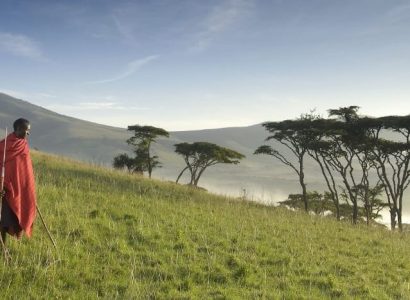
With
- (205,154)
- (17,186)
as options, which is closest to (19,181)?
(17,186)

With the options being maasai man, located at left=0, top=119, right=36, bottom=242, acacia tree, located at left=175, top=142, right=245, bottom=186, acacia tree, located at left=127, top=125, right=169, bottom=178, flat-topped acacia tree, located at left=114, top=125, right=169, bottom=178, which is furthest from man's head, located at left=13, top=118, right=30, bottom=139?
acacia tree, located at left=127, top=125, right=169, bottom=178

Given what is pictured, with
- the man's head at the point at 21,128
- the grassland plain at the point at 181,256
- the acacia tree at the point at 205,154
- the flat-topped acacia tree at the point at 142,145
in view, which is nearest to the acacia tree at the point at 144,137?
the flat-topped acacia tree at the point at 142,145

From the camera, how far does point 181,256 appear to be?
11984 mm

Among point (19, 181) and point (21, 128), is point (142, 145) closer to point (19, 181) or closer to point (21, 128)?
point (19, 181)

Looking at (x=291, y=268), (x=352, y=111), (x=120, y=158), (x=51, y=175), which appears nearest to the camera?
(x=291, y=268)

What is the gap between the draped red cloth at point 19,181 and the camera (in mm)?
9258

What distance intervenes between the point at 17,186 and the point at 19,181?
0.36ft

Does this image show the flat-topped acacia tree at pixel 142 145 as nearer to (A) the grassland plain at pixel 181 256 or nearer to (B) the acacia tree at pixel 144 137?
(B) the acacia tree at pixel 144 137

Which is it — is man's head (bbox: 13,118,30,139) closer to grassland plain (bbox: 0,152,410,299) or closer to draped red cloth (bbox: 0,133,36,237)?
draped red cloth (bbox: 0,133,36,237)

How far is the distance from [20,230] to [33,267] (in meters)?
0.78

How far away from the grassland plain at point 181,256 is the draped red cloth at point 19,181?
97 centimetres

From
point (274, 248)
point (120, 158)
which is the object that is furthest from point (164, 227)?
point (120, 158)

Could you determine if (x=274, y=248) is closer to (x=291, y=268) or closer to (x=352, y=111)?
(x=291, y=268)

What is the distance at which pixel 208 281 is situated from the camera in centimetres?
1023
